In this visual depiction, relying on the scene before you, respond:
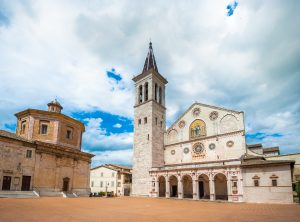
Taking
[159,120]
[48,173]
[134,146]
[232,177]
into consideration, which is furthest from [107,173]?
[232,177]

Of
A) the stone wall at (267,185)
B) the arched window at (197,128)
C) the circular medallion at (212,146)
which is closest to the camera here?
the stone wall at (267,185)

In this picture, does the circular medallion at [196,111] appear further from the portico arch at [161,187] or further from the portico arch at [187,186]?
the portico arch at [161,187]

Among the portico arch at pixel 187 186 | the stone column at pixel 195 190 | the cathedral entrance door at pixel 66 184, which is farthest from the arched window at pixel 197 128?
the cathedral entrance door at pixel 66 184

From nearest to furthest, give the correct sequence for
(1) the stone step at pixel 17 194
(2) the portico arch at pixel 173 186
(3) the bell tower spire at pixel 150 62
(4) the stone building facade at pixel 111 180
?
Result: (1) the stone step at pixel 17 194 → (2) the portico arch at pixel 173 186 → (3) the bell tower spire at pixel 150 62 → (4) the stone building facade at pixel 111 180

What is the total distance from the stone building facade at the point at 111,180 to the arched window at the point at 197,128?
2229 centimetres

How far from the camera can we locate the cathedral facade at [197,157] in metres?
25.3

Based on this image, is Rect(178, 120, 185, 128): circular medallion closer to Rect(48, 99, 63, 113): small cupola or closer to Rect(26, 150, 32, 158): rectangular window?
Rect(48, 99, 63, 113): small cupola

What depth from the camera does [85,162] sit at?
3394cm

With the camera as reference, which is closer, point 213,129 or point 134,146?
point 213,129

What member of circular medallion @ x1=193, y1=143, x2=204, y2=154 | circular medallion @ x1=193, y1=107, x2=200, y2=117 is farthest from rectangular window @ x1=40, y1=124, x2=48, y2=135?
circular medallion @ x1=193, y1=107, x2=200, y2=117

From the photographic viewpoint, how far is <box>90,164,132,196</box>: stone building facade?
163ft

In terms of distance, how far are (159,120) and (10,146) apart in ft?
78.9

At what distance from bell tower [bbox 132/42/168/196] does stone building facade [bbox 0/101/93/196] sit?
8552mm

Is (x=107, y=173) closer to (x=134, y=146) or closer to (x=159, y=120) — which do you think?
(x=134, y=146)
